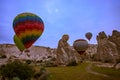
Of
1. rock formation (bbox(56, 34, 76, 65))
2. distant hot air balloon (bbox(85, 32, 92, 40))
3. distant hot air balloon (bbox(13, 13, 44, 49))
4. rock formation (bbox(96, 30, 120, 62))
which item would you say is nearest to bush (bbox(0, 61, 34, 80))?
distant hot air balloon (bbox(13, 13, 44, 49))

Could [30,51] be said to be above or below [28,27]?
above

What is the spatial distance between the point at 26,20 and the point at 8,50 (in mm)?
76170

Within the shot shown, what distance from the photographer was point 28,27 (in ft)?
125

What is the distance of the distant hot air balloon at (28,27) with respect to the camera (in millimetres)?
38094

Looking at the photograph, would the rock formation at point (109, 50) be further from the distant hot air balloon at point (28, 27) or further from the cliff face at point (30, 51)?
the cliff face at point (30, 51)

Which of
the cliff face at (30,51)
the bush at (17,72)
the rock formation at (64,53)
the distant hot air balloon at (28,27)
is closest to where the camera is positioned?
the bush at (17,72)

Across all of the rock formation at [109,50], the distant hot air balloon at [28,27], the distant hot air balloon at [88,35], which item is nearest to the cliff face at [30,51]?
the distant hot air balloon at [88,35]

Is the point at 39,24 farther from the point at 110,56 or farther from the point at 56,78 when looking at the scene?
the point at 110,56

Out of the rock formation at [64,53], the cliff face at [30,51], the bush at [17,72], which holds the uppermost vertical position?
the cliff face at [30,51]

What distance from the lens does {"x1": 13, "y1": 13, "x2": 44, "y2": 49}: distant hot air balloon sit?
38094mm

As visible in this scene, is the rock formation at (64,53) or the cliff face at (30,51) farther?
the cliff face at (30,51)

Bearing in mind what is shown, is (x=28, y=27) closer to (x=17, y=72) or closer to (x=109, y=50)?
(x=17, y=72)

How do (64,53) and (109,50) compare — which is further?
(109,50)

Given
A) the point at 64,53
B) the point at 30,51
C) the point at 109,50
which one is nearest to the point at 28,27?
the point at 64,53
